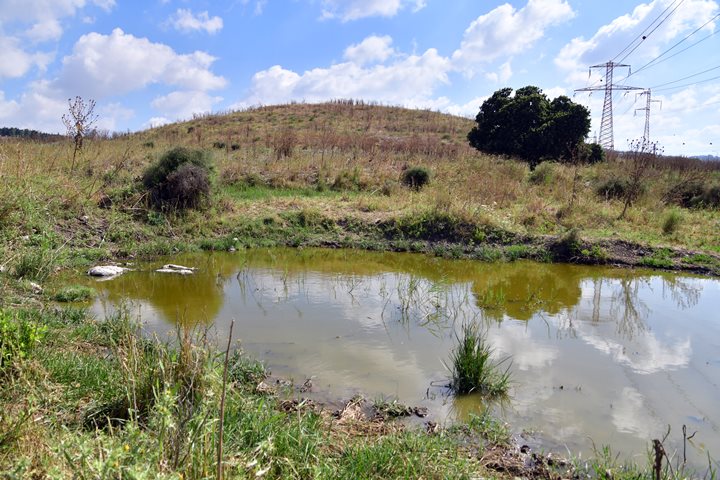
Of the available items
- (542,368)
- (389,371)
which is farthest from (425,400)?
(542,368)

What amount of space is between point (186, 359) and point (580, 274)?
383 inches

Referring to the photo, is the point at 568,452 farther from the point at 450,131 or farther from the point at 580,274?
the point at 450,131

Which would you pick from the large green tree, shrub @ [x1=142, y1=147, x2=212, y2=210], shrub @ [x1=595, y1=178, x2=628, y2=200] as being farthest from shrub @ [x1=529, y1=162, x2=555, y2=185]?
shrub @ [x1=142, y1=147, x2=212, y2=210]

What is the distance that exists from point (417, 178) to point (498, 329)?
11.3 metres

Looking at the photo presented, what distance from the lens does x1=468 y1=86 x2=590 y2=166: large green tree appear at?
23.3 metres

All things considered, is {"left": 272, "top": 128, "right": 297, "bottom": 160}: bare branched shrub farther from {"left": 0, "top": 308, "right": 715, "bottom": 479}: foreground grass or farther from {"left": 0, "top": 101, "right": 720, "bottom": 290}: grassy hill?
{"left": 0, "top": 308, "right": 715, "bottom": 479}: foreground grass

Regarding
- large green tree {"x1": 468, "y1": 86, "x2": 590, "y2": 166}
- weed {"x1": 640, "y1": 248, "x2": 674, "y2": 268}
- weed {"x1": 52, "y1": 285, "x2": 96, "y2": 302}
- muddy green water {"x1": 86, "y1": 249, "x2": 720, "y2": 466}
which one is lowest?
muddy green water {"x1": 86, "y1": 249, "x2": 720, "y2": 466}

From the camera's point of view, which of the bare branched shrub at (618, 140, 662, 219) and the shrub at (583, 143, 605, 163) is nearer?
the bare branched shrub at (618, 140, 662, 219)

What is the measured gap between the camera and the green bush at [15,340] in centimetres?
370

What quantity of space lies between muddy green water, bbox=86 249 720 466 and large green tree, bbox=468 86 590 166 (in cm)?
1359

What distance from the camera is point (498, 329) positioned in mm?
7172

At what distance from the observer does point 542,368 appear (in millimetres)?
5828

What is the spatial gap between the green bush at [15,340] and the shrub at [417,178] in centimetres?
1448

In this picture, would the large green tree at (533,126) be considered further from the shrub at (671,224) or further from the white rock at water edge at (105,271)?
the white rock at water edge at (105,271)
